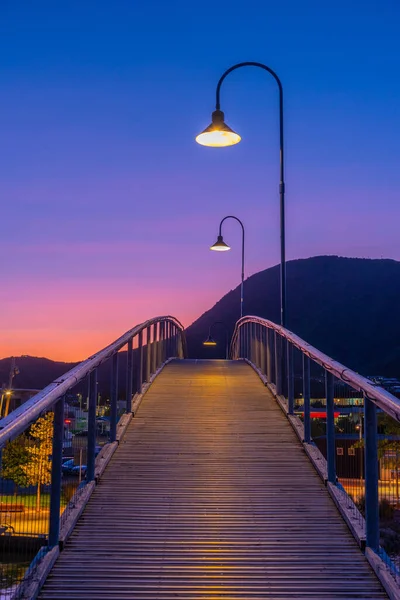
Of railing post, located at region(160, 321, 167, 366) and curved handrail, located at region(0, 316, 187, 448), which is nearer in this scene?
curved handrail, located at region(0, 316, 187, 448)

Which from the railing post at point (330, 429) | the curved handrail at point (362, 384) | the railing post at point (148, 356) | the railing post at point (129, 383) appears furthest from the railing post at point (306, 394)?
the railing post at point (148, 356)

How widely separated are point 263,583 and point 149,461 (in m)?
3.09

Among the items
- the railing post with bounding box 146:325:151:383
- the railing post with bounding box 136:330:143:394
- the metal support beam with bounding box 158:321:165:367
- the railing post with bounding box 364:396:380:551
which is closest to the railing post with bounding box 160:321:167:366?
the metal support beam with bounding box 158:321:165:367

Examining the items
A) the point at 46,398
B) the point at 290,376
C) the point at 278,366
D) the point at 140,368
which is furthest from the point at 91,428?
the point at 278,366

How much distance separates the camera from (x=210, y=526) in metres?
5.74

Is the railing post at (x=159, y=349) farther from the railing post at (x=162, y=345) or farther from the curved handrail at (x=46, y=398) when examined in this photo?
the curved handrail at (x=46, y=398)

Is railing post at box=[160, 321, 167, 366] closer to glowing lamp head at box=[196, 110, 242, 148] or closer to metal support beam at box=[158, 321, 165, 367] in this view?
metal support beam at box=[158, 321, 165, 367]

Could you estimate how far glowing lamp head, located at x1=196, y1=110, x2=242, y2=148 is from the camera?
31.5 feet

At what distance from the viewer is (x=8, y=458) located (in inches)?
1294

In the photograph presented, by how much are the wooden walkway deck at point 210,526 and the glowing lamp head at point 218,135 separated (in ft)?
13.8

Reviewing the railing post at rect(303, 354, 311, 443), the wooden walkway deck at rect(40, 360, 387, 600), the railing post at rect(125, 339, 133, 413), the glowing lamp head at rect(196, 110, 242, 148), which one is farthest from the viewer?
the railing post at rect(125, 339, 133, 413)

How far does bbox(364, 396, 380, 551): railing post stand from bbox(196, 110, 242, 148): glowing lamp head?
5571 mm

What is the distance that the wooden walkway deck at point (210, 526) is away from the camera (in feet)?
15.2

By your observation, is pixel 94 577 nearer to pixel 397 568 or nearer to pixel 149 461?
pixel 397 568
